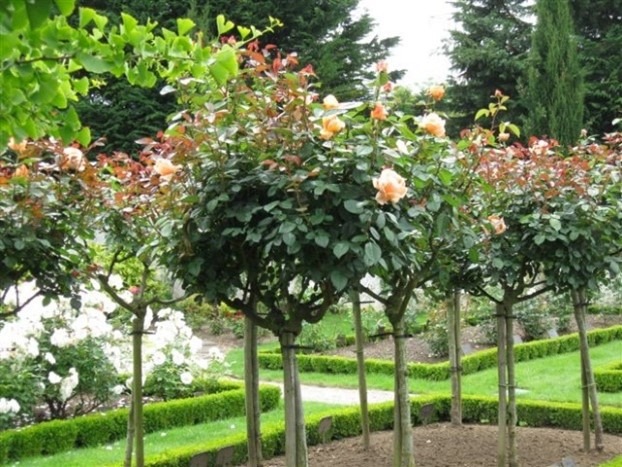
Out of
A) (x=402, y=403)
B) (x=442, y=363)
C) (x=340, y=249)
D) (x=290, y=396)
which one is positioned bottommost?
(x=442, y=363)

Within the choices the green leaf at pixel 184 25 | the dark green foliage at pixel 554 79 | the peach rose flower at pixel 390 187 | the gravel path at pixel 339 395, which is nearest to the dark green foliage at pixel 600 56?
the dark green foliage at pixel 554 79

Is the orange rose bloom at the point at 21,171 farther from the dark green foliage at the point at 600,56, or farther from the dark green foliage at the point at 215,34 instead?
the dark green foliage at the point at 600,56

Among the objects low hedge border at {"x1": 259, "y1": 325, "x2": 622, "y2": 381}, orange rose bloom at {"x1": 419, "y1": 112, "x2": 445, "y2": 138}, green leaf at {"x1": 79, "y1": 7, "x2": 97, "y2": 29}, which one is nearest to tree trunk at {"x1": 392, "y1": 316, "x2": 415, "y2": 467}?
orange rose bloom at {"x1": 419, "y1": 112, "x2": 445, "y2": 138}

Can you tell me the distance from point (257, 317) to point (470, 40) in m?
21.2

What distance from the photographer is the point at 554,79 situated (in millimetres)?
20469

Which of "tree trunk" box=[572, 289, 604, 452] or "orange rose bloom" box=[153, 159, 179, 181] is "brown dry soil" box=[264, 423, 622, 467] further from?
"orange rose bloom" box=[153, 159, 179, 181]

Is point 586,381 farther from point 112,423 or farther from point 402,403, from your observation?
point 112,423

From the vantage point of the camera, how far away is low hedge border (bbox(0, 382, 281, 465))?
6578 millimetres

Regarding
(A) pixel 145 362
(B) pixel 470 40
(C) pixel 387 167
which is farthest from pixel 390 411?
(B) pixel 470 40

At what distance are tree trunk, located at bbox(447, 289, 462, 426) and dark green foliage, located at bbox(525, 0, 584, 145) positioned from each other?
14199 millimetres

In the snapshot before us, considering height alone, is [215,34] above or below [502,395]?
above

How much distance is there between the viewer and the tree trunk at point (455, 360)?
6.59 m

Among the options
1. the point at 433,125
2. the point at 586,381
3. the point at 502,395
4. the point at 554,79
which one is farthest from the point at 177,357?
the point at 554,79

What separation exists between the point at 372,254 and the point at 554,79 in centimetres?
1913
